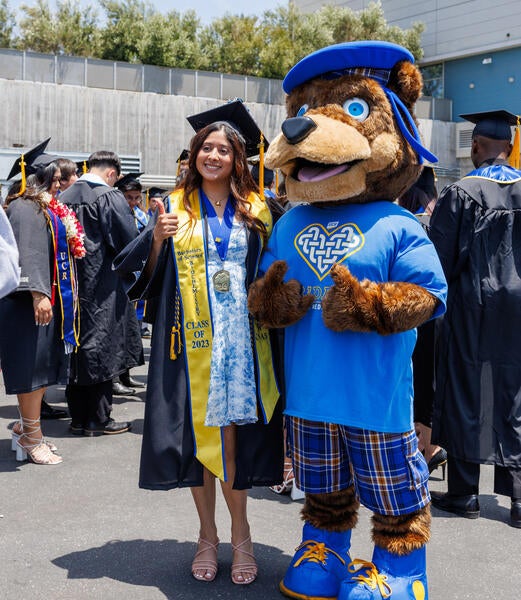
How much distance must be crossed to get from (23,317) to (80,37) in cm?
3351

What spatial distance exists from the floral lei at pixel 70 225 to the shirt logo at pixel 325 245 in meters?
2.59

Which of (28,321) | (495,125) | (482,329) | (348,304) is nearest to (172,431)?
(348,304)

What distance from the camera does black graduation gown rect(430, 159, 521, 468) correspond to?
4.18 m

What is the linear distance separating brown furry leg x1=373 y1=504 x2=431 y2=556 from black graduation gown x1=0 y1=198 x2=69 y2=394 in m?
2.80

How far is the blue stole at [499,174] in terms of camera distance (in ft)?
13.9

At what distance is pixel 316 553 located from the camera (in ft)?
10.3

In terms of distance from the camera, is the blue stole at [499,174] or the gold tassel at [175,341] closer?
the gold tassel at [175,341]

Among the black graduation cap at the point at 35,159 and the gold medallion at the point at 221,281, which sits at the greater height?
the black graduation cap at the point at 35,159

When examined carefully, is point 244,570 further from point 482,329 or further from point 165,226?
point 482,329

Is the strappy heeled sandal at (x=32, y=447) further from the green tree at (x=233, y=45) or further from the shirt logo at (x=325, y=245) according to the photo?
the green tree at (x=233, y=45)

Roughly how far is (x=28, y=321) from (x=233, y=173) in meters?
2.29

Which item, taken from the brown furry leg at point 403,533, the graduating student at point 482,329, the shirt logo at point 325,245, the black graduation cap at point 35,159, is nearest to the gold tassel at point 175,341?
the shirt logo at point 325,245

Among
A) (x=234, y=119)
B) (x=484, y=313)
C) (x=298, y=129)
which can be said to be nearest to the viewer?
(x=298, y=129)

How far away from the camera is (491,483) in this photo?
5.00 meters
